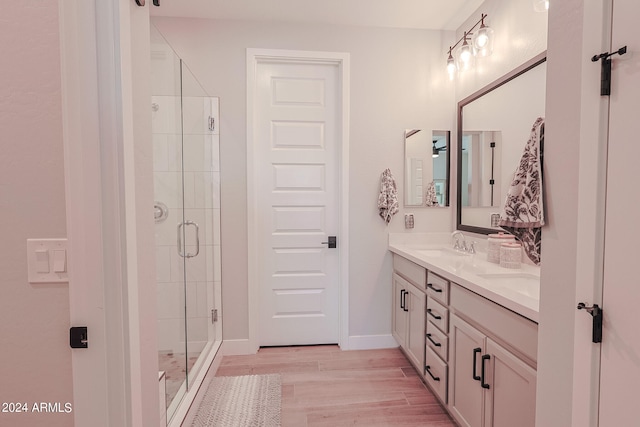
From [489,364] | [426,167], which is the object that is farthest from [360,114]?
[489,364]

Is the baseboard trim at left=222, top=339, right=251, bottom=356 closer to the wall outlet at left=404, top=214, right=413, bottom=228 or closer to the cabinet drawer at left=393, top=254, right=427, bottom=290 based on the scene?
the cabinet drawer at left=393, top=254, right=427, bottom=290

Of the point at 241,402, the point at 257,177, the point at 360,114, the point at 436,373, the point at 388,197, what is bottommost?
the point at 241,402

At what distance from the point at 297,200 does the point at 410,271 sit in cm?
112

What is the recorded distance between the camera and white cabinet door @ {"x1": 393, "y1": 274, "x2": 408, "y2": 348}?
7.42 feet

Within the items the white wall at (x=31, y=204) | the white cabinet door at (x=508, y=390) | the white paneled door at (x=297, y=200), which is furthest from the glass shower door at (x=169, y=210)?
the white cabinet door at (x=508, y=390)

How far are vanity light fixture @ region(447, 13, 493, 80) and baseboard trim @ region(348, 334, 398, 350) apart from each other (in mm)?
2328

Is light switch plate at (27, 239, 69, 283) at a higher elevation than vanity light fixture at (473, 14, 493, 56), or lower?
lower

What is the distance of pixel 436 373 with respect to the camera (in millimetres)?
1758

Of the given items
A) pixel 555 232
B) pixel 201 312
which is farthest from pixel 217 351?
pixel 555 232

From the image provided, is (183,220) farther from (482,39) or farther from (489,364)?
(482,39)

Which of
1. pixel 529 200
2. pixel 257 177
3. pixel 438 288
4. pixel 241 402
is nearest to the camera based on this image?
pixel 529 200

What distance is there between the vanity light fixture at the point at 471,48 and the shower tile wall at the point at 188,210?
2.00 meters

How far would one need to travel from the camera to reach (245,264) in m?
2.47

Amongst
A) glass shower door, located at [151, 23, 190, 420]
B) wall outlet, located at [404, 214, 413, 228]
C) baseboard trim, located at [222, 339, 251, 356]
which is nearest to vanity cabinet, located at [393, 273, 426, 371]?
wall outlet, located at [404, 214, 413, 228]
